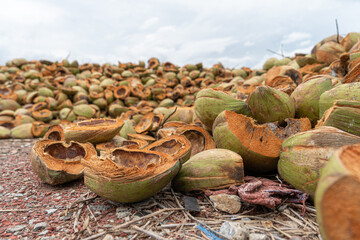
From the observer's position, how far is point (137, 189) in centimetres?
169

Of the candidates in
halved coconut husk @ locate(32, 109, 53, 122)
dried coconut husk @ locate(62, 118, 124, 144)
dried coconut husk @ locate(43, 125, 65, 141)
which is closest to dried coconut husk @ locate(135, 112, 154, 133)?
dried coconut husk @ locate(62, 118, 124, 144)

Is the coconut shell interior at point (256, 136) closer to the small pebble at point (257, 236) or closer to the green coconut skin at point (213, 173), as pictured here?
the green coconut skin at point (213, 173)

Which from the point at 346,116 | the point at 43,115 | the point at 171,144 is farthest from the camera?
the point at 43,115

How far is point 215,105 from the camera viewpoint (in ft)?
8.60

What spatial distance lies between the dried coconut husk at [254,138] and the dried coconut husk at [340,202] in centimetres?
130

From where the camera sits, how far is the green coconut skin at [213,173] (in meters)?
1.96

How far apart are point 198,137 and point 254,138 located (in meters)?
0.87

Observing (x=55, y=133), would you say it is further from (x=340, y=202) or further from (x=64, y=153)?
(x=340, y=202)

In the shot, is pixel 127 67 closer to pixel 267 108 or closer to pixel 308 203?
pixel 267 108

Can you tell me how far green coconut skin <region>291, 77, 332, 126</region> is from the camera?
250cm

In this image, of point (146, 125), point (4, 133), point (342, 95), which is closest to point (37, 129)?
point (4, 133)

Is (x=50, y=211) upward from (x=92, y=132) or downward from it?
downward

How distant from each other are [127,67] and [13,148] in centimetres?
603

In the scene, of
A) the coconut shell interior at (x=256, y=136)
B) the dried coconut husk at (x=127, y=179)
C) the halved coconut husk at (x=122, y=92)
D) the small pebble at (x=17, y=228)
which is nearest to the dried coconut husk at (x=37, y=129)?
the halved coconut husk at (x=122, y=92)
